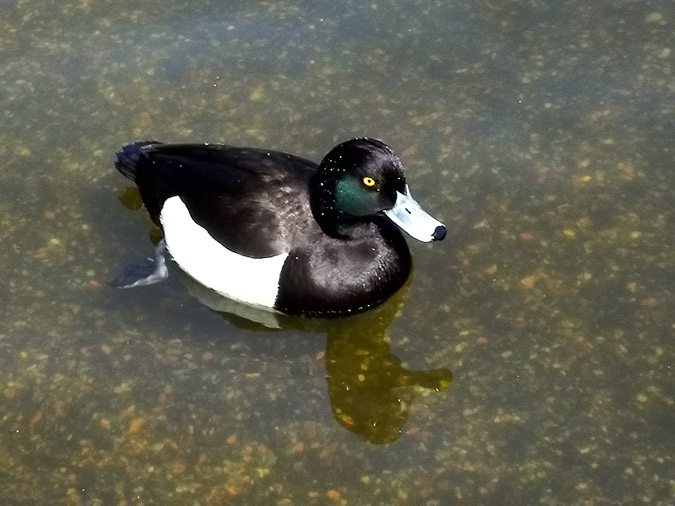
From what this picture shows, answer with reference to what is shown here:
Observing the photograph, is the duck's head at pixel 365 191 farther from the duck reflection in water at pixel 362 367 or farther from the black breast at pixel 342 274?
the duck reflection in water at pixel 362 367

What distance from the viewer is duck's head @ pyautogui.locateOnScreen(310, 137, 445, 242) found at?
16.4 ft

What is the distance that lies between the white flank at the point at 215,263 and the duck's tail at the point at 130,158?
38cm

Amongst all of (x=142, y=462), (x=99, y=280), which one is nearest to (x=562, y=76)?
(x=99, y=280)

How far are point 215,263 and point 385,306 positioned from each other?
884 millimetres

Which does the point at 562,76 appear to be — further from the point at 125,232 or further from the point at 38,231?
the point at 38,231

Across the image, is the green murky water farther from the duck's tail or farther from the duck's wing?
the duck's wing

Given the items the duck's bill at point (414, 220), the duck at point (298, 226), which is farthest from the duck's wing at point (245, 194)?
the duck's bill at point (414, 220)

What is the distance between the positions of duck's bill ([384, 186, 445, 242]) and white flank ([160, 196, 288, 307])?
589mm

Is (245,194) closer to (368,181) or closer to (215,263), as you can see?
(215,263)

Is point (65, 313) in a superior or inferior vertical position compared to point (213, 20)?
inferior

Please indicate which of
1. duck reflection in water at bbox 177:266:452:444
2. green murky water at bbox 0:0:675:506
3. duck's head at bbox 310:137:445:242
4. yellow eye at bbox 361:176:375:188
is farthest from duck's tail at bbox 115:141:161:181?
yellow eye at bbox 361:176:375:188

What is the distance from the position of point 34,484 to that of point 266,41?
3280 mm

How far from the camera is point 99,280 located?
5594 mm

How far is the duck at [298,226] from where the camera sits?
5078 mm
